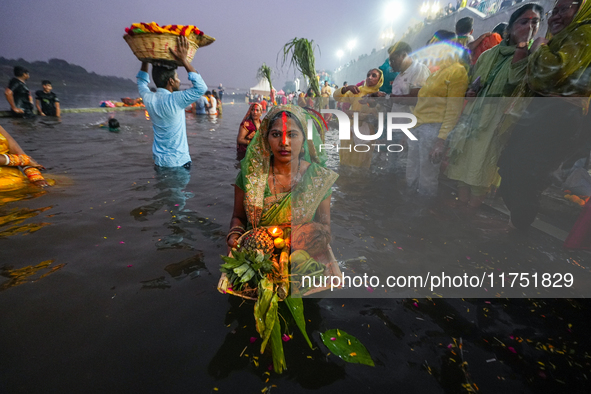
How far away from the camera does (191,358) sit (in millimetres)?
1919

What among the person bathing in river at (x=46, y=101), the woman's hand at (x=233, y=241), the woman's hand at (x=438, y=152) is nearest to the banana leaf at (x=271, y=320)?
the woman's hand at (x=233, y=241)

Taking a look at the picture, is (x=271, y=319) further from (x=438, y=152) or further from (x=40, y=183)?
(x=40, y=183)

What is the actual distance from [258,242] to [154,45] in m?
3.73

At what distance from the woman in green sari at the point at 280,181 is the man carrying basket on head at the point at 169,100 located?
9.10ft

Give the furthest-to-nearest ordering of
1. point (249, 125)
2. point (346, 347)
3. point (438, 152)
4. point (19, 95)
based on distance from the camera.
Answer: point (19, 95) → point (249, 125) → point (438, 152) → point (346, 347)

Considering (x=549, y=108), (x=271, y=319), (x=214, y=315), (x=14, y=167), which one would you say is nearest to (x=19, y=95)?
(x=14, y=167)

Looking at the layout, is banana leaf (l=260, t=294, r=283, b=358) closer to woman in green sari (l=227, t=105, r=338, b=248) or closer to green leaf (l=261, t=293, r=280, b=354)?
green leaf (l=261, t=293, r=280, b=354)

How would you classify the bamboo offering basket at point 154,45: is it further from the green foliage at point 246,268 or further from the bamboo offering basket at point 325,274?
the green foliage at point 246,268

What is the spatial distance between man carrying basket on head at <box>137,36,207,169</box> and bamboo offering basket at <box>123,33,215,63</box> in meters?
0.12

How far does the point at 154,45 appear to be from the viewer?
3982 millimetres

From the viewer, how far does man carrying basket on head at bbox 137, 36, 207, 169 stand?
462cm

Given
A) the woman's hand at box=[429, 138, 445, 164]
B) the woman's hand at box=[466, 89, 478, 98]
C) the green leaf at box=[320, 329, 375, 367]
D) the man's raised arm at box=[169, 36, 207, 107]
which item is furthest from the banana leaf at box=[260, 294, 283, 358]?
the woman's hand at box=[466, 89, 478, 98]

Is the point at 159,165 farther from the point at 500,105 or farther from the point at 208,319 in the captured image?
the point at 500,105

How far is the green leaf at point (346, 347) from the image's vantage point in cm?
197
